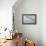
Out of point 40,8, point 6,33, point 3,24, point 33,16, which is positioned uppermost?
point 40,8

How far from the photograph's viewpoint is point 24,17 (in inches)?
215

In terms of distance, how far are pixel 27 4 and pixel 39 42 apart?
73.1 inches

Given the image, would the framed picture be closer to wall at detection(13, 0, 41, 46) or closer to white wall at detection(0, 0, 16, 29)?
wall at detection(13, 0, 41, 46)

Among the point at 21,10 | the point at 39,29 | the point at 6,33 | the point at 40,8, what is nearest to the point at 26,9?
the point at 21,10

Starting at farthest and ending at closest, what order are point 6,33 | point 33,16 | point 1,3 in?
point 33,16
point 1,3
point 6,33

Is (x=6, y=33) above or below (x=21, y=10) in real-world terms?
below

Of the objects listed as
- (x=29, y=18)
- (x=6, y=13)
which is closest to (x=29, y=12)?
(x=29, y=18)

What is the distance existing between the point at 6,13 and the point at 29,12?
4.74 feet

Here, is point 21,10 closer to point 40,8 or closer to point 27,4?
point 27,4

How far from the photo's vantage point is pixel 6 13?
14.3 feet

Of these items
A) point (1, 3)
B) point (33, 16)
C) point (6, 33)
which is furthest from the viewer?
point (33, 16)

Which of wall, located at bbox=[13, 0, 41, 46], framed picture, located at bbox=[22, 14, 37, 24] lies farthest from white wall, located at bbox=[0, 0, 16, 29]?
framed picture, located at bbox=[22, 14, 37, 24]

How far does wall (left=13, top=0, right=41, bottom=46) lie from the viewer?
5473 mm

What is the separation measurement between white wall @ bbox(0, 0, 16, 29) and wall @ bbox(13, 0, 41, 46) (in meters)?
1.10
